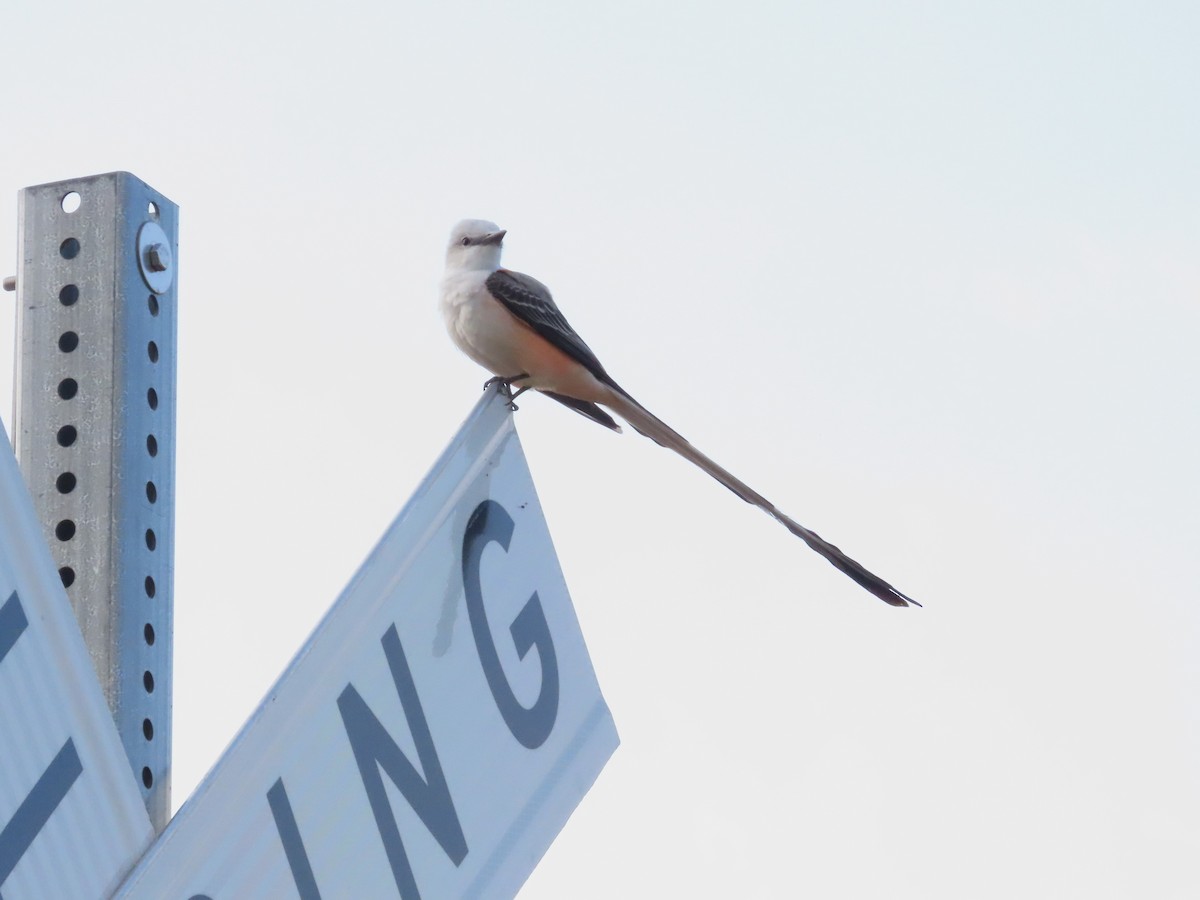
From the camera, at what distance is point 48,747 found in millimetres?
1151

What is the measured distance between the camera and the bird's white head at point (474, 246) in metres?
4.26

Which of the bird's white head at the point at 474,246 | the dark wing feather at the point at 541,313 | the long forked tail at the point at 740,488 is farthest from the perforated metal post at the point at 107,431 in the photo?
the bird's white head at the point at 474,246

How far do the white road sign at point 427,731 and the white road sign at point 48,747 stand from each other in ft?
0.16

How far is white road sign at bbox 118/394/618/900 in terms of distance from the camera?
131cm

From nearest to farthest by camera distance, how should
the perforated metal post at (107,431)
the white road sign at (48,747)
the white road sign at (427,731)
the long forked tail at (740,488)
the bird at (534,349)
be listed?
the white road sign at (48,747)
the white road sign at (427,731)
the perforated metal post at (107,431)
the long forked tail at (740,488)
the bird at (534,349)

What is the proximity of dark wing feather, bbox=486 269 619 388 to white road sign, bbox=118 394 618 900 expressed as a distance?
208 centimetres

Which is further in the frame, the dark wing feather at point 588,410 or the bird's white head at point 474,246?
the bird's white head at point 474,246

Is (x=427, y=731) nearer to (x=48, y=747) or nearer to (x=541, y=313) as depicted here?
(x=48, y=747)

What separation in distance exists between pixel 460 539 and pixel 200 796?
0.43 meters

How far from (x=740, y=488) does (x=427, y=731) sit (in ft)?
5.66

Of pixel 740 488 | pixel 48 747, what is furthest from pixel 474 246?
pixel 48 747

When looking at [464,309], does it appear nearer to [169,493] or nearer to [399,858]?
[169,493]

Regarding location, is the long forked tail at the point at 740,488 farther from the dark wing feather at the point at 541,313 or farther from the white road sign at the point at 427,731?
the white road sign at the point at 427,731

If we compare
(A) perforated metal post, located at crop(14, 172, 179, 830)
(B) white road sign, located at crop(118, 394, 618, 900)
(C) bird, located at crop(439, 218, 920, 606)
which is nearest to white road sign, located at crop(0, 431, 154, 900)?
(B) white road sign, located at crop(118, 394, 618, 900)
